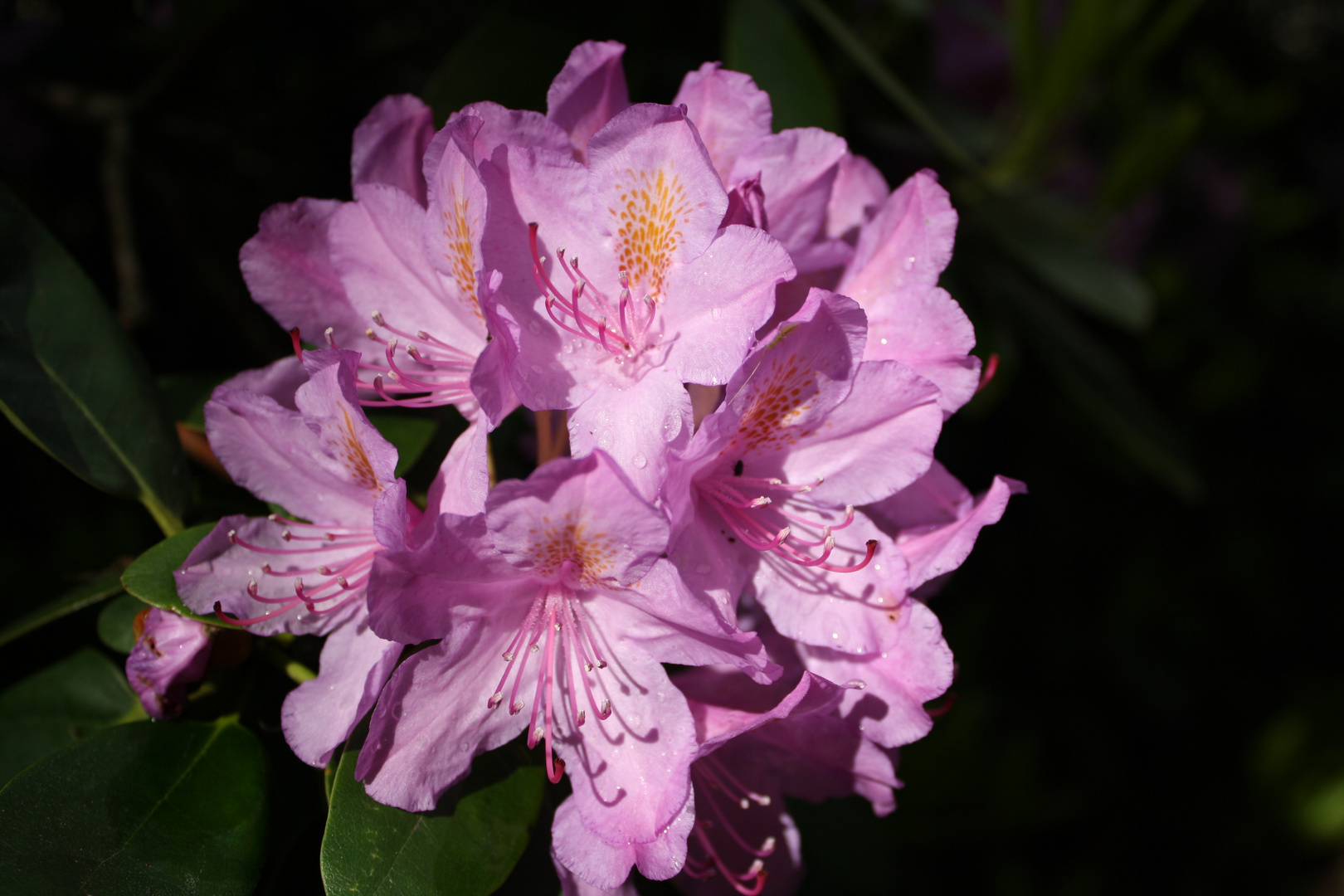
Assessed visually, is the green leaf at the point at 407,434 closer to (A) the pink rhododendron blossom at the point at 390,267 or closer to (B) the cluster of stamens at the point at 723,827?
(A) the pink rhododendron blossom at the point at 390,267

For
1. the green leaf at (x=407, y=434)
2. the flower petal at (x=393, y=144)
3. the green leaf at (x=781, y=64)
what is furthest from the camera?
the green leaf at (x=781, y=64)

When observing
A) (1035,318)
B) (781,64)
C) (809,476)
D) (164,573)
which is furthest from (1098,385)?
(164,573)

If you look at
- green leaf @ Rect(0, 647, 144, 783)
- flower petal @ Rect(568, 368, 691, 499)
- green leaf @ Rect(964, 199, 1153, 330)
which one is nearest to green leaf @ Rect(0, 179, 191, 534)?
green leaf @ Rect(0, 647, 144, 783)

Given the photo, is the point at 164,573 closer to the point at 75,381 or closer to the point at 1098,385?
the point at 75,381

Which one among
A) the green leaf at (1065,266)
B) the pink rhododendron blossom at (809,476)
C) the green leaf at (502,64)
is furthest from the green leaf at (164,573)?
the green leaf at (1065,266)

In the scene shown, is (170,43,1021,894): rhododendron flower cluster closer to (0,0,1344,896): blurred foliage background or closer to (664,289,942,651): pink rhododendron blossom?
(664,289,942,651): pink rhododendron blossom

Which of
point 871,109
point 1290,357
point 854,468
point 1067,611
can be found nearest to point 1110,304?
point 871,109

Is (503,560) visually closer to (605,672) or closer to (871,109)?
(605,672)
